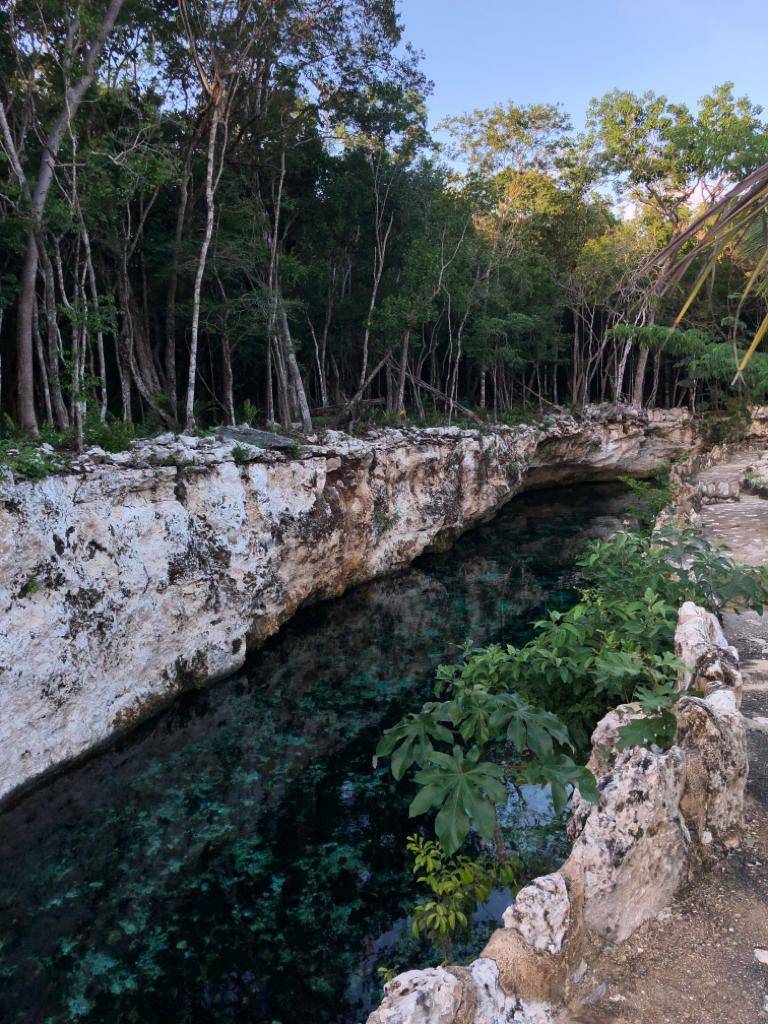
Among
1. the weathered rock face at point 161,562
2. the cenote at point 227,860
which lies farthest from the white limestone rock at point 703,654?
the weathered rock face at point 161,562

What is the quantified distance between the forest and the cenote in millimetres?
4776

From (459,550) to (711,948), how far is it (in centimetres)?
1407

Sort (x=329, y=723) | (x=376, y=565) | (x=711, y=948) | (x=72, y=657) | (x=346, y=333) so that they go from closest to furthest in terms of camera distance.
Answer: (x=711, y=948), (x=72, y=657), (x=329, y=723), (x=376, y=565), (x=346, y=333)

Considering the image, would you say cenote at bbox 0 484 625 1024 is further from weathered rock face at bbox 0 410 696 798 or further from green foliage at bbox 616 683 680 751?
green foliage at bbox 616 683 680 751

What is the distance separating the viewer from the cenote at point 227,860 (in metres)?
4.54

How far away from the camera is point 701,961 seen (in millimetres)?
2779

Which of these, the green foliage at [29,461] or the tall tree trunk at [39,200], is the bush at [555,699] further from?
the tall tree trunk at [39,200]

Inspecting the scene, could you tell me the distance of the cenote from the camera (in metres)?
4.54

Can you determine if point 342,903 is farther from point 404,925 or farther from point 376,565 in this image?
point 376,565

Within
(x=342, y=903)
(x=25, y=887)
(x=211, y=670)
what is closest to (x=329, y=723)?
(x=211, y=670)

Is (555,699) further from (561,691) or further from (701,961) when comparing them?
(701,961)

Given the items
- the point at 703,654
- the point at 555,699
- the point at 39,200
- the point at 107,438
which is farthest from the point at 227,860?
the point at 39,200

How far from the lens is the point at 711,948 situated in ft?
9.32

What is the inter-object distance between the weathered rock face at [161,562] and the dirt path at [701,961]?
21.2ft
